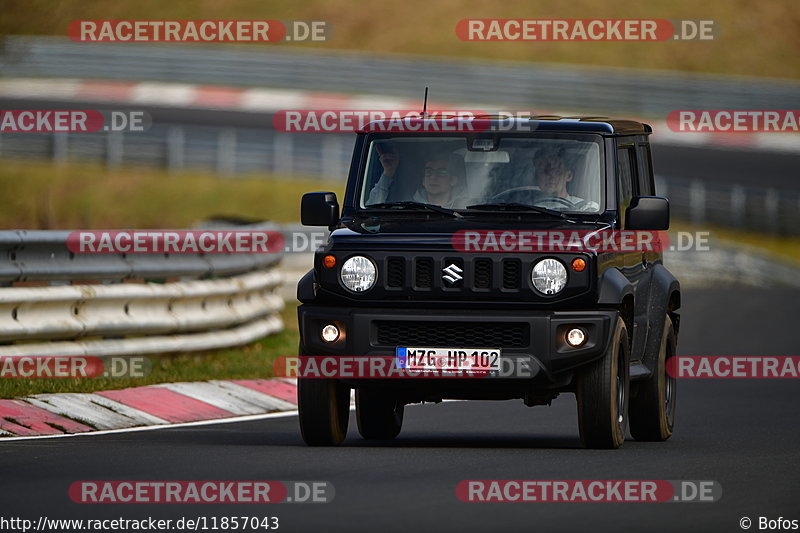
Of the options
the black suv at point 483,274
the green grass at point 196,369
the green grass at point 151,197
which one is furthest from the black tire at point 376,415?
the green grass at point 151,197

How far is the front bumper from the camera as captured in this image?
34.3ft

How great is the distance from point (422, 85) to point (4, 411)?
111ft

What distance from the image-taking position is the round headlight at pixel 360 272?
10.7m

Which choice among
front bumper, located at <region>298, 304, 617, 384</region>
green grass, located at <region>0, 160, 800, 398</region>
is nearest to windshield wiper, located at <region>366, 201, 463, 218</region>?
front bumper, located at <region>298, 304, 617, 384</region>

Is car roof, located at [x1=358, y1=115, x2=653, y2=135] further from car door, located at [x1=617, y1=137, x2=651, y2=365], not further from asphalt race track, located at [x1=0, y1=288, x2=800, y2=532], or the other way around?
asphalt race track, located at [x1=0, y1=288, x2=800, y2=532]

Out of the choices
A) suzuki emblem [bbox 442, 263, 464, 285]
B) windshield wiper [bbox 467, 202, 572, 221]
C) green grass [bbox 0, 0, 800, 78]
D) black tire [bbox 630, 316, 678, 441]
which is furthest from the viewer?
green grass [bbox 0, 0, 800, 78]

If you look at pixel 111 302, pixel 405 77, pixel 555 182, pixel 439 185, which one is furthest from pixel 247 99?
pixel 555 182

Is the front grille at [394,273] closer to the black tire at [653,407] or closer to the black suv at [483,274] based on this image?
the black suv at [483,274]

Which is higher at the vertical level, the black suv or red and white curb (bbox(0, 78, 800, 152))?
red and white curb (bbox(0, 78, 800, 152))

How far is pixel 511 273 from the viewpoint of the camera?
1055cm

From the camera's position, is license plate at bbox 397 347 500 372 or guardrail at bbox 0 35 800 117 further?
guardrail at bbox 0 35 800 117

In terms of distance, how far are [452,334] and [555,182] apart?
4.62 feet

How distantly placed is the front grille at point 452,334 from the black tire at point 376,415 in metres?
1.17

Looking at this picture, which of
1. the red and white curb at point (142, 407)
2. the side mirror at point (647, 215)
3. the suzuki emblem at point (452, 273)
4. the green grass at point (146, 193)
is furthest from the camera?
the green grass at point (146, 193)
